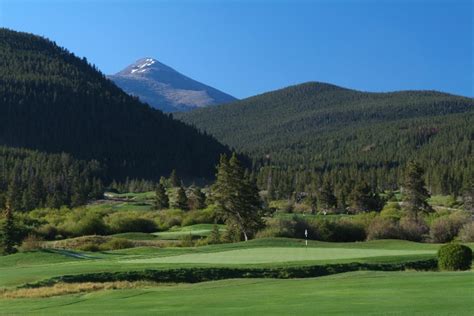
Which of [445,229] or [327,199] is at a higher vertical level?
[327,199]

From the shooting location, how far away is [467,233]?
54.0m

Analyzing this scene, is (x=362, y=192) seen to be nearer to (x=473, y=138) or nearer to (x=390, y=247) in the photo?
(x=390, y=247)

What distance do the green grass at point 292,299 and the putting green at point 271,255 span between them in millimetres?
10773

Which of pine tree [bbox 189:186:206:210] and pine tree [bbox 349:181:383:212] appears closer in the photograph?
pine tree [bbox 349:181:383:212]

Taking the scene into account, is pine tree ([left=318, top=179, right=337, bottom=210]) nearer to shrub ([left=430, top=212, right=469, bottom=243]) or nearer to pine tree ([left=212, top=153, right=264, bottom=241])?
pine tree ([left=212, top=153, right=264, bottom=241])

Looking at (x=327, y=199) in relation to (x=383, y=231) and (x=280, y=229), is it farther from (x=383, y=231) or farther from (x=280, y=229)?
(x=280, y=229)

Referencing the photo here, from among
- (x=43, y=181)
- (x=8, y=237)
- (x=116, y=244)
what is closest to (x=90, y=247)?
(x=116, y=244)

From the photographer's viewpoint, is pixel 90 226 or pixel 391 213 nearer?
pixel 90 226

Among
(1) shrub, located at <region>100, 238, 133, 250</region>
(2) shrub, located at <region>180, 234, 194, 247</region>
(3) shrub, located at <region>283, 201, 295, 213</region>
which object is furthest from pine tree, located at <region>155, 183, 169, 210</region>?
(1) shrub, located at <region>100, 238, 133, 250</region>

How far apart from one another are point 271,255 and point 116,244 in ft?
68.0

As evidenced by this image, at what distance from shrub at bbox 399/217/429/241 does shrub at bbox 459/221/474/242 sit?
4.58 meters

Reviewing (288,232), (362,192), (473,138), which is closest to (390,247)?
(288,232)

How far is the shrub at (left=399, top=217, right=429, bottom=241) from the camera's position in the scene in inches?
2340

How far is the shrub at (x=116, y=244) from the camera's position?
183ft
